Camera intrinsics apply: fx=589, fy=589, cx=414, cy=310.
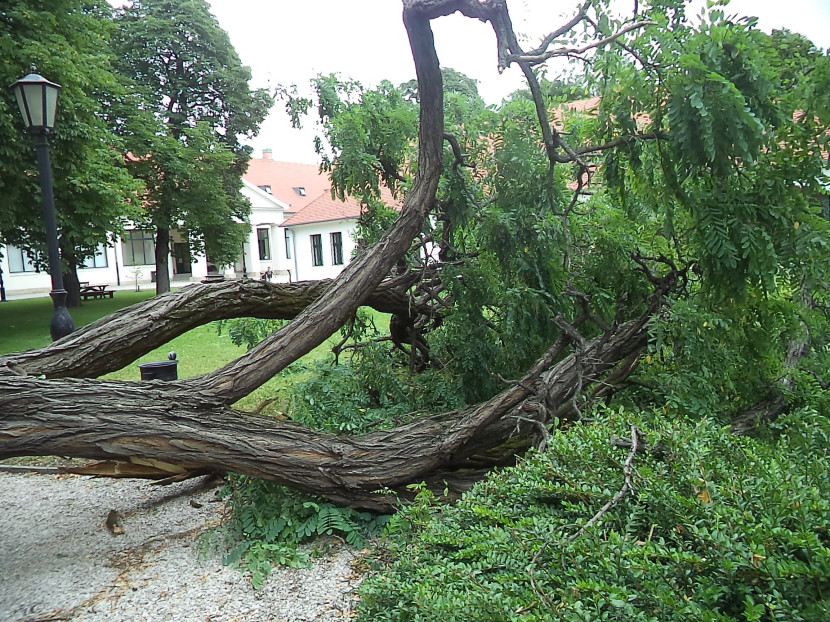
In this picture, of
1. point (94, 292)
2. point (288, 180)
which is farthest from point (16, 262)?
point (288, 180)

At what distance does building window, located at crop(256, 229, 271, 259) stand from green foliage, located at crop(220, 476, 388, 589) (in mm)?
38045

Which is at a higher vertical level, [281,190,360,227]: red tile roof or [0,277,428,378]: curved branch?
[281,190,360,227]: red tile roof

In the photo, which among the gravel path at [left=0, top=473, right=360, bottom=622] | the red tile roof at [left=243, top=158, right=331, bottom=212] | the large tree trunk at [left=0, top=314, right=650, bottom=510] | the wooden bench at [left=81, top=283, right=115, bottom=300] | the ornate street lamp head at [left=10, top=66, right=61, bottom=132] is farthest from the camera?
the red tile roof at [left=243, top=158, right=331, bottom=212]

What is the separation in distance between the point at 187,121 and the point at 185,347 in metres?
16.0

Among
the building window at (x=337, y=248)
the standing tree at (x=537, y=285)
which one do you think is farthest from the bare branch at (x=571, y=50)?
the building window at (x=337, y=248)

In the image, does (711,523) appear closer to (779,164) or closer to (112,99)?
(779,164)

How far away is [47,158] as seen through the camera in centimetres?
651

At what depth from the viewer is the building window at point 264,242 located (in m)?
40.3

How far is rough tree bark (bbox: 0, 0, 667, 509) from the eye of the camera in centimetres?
325

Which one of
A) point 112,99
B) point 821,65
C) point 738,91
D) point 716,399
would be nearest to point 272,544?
point 716,399

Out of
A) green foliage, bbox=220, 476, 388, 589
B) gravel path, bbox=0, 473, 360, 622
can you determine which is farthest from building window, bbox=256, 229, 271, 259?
green foliage, bbox=220, 476, 388, 589

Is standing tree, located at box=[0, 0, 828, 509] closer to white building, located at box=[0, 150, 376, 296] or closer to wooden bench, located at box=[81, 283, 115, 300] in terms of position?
white building, located at box=[0, 150, 376, 296]

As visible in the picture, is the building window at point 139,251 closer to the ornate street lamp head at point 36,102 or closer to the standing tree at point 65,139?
the standing tree at point 65,139

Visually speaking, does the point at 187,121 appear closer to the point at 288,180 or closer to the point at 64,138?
the point at 64,138
